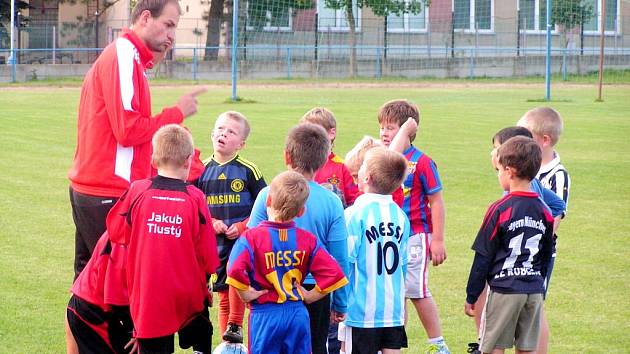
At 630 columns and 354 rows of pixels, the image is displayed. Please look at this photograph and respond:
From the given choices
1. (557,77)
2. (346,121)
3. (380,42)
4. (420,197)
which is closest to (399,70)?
(380,42)

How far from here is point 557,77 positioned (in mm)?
43125

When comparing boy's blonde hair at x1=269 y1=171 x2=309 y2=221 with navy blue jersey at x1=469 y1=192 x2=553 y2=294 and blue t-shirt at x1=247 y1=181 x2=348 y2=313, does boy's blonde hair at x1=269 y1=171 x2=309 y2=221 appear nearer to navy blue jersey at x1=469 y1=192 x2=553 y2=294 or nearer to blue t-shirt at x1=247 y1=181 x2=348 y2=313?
blue t-shirt at x1=247 y1=181 x2=348 y2=313

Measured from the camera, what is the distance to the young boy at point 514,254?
5473mm

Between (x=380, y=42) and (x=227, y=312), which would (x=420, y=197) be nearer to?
(x=227, y=312)

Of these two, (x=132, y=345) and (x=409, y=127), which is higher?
(x=409, y=127)

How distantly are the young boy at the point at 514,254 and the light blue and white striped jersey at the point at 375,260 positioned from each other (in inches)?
16.6

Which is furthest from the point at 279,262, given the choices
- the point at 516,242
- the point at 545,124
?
the point at 545,124

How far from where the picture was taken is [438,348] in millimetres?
6531

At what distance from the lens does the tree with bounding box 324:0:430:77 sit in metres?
40.1

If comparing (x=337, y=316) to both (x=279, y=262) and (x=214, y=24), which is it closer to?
(x=279, y=262)

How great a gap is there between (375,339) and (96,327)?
1520 mm

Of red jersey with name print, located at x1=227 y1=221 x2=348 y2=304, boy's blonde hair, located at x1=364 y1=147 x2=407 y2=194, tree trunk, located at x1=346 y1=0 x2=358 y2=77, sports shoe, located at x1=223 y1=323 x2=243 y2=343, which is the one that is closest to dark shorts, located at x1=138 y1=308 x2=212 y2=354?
sports shoe, located at x1=223 y1=323 x2=243 y2=343

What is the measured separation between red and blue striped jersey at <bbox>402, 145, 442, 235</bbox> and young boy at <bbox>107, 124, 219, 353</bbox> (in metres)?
1.68

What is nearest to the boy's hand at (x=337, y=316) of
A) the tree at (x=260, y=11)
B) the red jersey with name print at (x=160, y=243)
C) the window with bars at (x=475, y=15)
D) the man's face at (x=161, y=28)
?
the red jersey with name print at (x=160, y=243)
